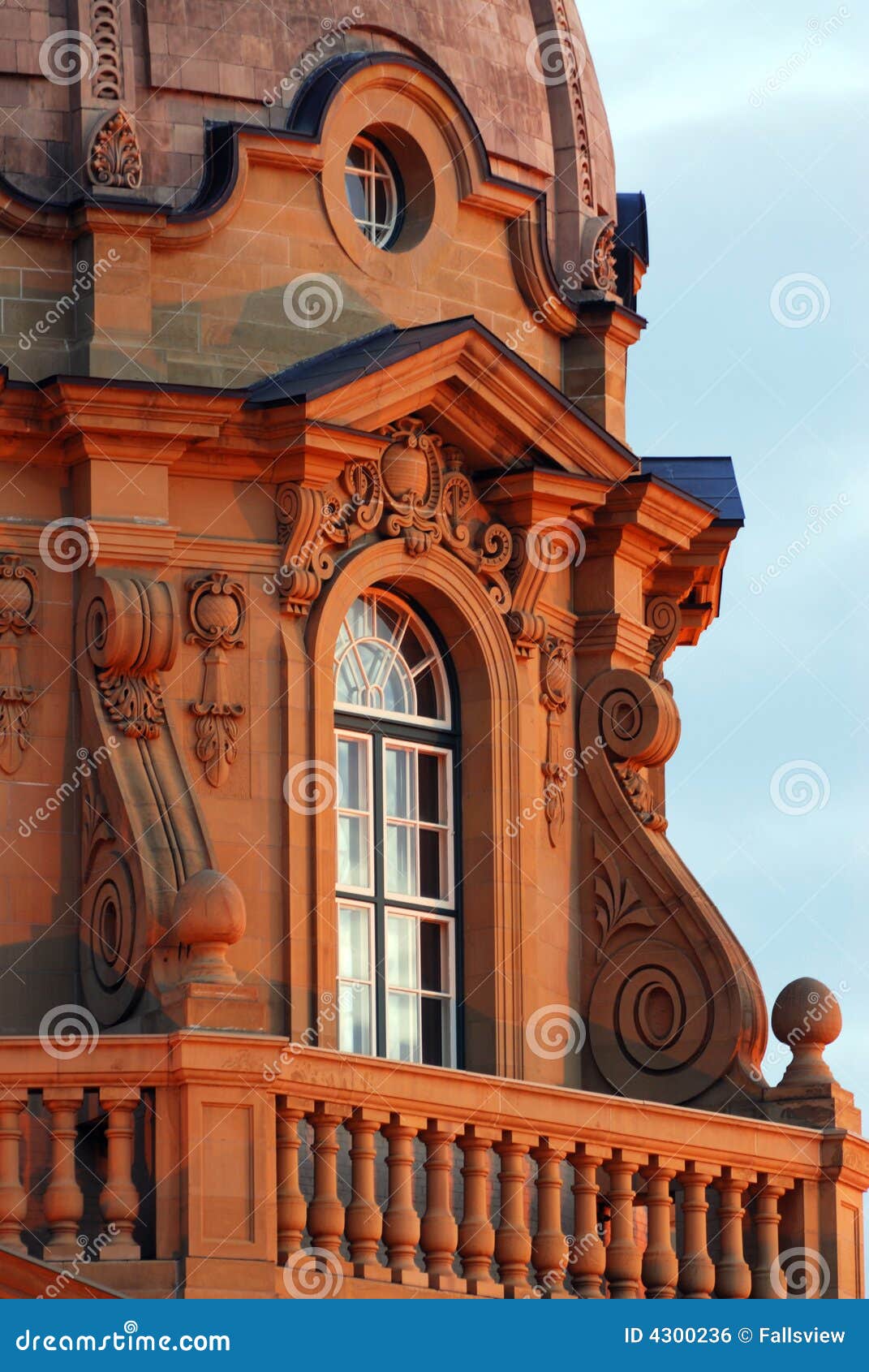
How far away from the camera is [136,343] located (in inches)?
1169

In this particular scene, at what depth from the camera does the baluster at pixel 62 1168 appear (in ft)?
81.9

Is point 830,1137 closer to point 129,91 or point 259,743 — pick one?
point 259,743

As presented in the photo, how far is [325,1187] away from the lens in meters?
25.5

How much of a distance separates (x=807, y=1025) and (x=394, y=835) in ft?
11.0

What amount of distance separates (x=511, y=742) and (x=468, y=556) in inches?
54.4

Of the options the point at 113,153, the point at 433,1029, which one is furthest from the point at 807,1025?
the point at 113,153

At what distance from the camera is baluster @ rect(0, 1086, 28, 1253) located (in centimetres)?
2484

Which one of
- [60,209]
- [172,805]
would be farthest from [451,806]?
[60,209]

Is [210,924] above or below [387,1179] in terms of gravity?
above
